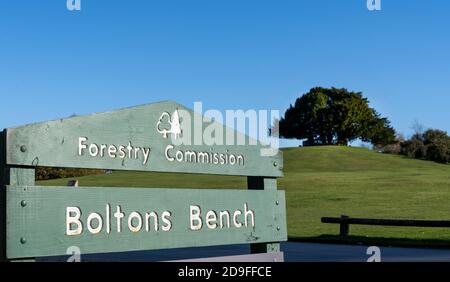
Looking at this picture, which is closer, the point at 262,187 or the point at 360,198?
the point at 262,187

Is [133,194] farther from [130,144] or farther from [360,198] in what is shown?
[360,198]

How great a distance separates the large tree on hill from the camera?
102 meters

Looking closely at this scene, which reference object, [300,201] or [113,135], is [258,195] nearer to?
[113,135]

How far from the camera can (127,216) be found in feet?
12.0

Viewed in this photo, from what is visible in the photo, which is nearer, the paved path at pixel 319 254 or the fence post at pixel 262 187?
the fence post at pixel 262 187

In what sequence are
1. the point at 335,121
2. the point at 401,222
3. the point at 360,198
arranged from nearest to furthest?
the point at 401,222 < the point at 360,198 < the point at 335,121

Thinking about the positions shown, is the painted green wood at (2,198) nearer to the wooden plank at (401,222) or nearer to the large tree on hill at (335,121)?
the wooden plank at (401,222)

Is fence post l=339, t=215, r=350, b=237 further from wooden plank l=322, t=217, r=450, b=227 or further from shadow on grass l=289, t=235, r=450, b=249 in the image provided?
shadow on grass l=289, t=235, r=450, b=249

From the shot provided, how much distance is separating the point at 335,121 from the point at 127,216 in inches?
4002

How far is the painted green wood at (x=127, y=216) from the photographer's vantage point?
325 cm

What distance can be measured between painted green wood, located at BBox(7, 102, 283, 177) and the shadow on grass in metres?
11.2

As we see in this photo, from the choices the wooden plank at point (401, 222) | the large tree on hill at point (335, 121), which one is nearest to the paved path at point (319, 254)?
the wooden plank at point (401, 222)

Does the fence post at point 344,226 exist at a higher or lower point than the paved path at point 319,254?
higher

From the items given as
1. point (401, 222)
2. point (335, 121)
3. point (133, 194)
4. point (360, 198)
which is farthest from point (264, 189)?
point (335, 121)
